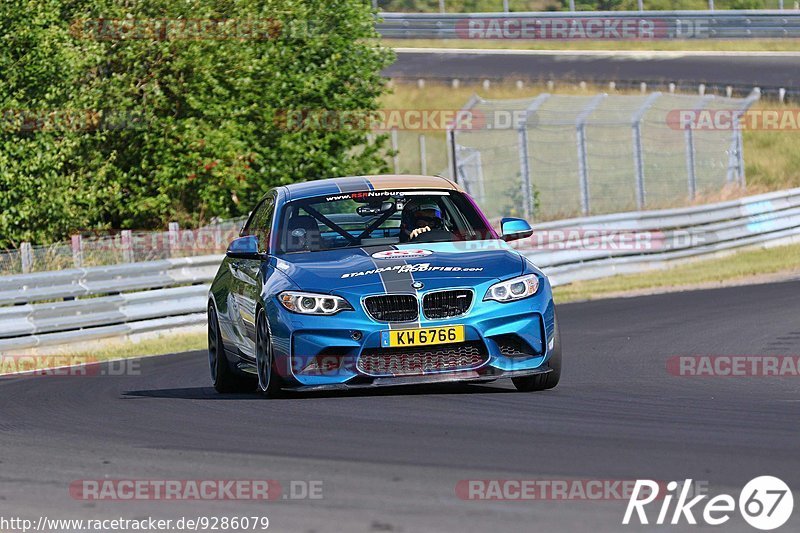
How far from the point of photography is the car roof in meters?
10.9

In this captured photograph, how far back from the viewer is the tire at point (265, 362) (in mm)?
9594

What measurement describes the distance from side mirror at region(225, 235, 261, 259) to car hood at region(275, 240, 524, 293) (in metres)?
0.21

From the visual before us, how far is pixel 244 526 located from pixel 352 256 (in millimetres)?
4437

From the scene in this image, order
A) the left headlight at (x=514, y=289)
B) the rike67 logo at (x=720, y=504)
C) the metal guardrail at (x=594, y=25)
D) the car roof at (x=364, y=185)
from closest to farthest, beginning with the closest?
the rike67 logo at (x=720, y=504) → the left headlight at (x=514, y=289) → the car roof at (x=364, y=185) → the metal guardrail at (x=594, y=25)

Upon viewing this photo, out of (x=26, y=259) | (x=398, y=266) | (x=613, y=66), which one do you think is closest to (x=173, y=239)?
(x=26, y=259)

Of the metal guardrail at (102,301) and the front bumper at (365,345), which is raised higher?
the front bumper at (365,345)

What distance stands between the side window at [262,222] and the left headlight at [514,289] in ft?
6.64

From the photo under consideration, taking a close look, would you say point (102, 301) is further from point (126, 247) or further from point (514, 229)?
point (514, 229)

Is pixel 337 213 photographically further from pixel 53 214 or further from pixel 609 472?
pixel 53 214

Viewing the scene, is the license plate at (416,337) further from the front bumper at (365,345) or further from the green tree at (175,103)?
the green tree at (175,103)

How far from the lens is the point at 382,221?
10.7m

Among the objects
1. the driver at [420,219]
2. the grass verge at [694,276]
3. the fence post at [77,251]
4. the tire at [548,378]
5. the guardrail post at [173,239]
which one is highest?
the driver at [420,219]

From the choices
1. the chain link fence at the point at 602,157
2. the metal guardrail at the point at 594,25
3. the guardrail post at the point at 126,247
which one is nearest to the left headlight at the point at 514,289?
the guardrail post at the point at 126,247

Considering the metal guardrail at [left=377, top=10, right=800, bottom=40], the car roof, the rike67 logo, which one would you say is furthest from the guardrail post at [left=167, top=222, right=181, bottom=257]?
the metal guardrail at [left=377, top=10, right=800, bottom=40]
